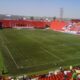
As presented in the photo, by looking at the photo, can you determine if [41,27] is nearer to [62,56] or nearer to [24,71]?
[62,56]

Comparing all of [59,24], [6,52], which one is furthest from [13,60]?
[59,24]

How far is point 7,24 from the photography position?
321 ft

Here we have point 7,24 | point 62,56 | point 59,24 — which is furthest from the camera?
point 7,24

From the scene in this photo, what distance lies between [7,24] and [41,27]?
1552cm

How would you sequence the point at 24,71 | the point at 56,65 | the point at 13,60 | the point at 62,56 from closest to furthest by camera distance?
the point at 24,71 < the point at 56,65 < the point at 13,60 < the point at 62,56

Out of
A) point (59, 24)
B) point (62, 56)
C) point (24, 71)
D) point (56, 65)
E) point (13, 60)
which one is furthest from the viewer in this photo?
point (59, 24)

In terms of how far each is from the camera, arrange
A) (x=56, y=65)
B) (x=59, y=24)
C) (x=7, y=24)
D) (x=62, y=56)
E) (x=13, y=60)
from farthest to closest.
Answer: (x=7, y=24)
(x=59, y=24)
(x=62, y=56)
(x=13, y=60)
(x=56, y=65)

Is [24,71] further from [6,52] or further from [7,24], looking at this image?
[7,24]

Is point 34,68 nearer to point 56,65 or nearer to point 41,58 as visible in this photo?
point 56,65

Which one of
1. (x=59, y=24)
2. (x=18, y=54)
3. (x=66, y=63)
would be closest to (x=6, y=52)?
(x=18, y=54)

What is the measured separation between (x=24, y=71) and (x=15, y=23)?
76.3 metres

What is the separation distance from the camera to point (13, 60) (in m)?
30.4

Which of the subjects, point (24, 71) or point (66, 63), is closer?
point (24, 71)

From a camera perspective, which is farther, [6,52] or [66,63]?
[6,52]
